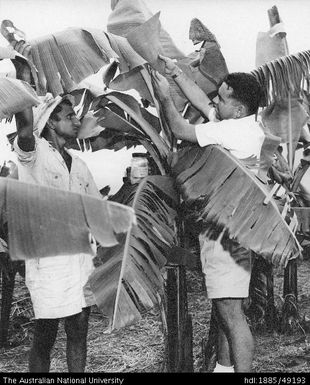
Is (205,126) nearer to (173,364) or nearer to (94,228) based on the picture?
(94,228)

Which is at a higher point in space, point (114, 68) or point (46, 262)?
point (114, 68)

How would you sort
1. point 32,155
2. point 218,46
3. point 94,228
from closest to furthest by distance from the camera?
point 94,228 → point 32,155 → point 218,46

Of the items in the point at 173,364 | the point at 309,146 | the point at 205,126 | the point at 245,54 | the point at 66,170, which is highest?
the point at 245,54

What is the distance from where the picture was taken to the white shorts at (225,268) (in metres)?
1.91

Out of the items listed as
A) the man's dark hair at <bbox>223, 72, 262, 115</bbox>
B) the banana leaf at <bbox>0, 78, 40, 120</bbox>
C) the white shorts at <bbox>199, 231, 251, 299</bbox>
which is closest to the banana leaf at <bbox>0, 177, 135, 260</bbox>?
the banana leaf at <bbox>0, 78, 40, 120</bbox>

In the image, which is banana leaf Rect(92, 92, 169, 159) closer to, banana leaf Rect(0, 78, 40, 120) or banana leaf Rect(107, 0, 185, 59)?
banana leaf Rect(107, 0, 185, 59)

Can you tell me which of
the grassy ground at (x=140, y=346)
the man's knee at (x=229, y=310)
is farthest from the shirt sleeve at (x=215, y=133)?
the grassy ground at (x=140, y=346)

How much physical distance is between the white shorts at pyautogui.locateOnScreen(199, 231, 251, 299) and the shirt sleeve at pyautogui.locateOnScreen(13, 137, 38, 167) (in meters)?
0.75

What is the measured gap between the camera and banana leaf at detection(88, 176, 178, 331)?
172 centimetres

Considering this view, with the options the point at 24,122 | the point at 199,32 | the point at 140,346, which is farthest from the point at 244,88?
the point at 140,346

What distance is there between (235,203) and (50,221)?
0.79 meters

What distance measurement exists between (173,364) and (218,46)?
1.61 metres

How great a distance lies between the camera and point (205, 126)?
193 centimetres
